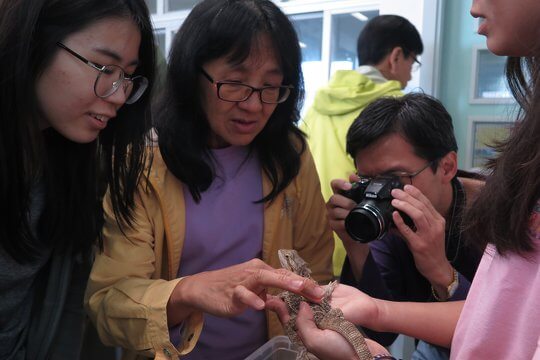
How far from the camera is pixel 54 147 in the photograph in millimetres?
1065

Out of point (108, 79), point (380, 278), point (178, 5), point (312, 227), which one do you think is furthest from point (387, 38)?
point (178, 5)

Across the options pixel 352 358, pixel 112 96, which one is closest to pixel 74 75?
pixel 112 96

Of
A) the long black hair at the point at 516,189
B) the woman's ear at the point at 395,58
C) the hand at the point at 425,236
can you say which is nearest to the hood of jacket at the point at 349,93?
the woman's ear at the point at 395,58

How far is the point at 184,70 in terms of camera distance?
1100mm

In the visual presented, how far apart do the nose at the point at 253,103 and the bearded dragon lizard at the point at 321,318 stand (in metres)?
0.33

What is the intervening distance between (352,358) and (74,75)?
73 cm

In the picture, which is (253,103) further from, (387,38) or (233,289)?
(387,38)

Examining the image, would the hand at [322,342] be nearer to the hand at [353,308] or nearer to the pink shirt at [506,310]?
the hand at [353,308]

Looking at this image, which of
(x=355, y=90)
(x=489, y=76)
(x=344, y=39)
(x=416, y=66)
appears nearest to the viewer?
(x=355, y=90)

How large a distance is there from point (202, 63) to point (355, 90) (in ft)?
3.63

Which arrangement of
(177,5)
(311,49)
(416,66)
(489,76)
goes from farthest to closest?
1. (177,5)
2. (311,49)
3. (416,66)
4. (489,76)

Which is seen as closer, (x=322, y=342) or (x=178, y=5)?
(x=322, y=342)

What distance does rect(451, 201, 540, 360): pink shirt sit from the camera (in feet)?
2.04

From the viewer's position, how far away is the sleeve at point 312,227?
4.06ft
